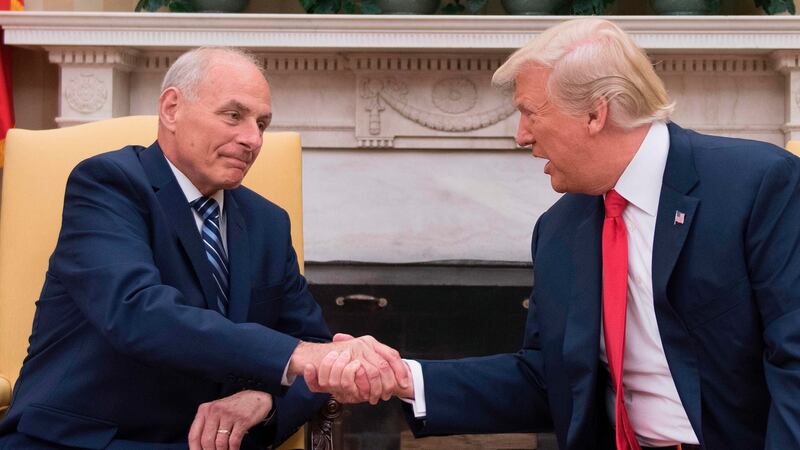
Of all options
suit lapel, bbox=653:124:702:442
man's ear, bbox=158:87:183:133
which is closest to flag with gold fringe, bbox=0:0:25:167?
man's ear, bbox=158:87:183:133

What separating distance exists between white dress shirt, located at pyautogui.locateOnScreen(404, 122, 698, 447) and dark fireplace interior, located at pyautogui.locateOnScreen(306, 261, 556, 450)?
6.21ft

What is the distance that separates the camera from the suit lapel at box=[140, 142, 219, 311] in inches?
79.9

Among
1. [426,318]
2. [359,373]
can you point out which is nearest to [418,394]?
[359,373]

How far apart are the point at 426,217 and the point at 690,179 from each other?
7.24ft

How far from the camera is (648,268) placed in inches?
74.2

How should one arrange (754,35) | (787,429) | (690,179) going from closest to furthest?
(787,429)
(690,179)
(754,35)

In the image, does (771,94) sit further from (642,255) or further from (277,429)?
(277,429)

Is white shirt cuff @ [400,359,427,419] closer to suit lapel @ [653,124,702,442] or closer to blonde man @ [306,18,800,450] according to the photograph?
blonde man @ [306,18,800,450]

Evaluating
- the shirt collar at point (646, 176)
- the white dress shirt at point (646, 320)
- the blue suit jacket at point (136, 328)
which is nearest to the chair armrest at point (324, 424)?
the blue suit jacket at point (136, 328)

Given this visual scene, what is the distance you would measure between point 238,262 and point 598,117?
2.60 feet

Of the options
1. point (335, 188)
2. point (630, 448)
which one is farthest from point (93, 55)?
point (630, 448)

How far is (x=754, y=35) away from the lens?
3729 millimetres

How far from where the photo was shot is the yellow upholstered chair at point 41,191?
2.39m

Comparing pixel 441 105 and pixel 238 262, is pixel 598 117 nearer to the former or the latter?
pixel 238 262
